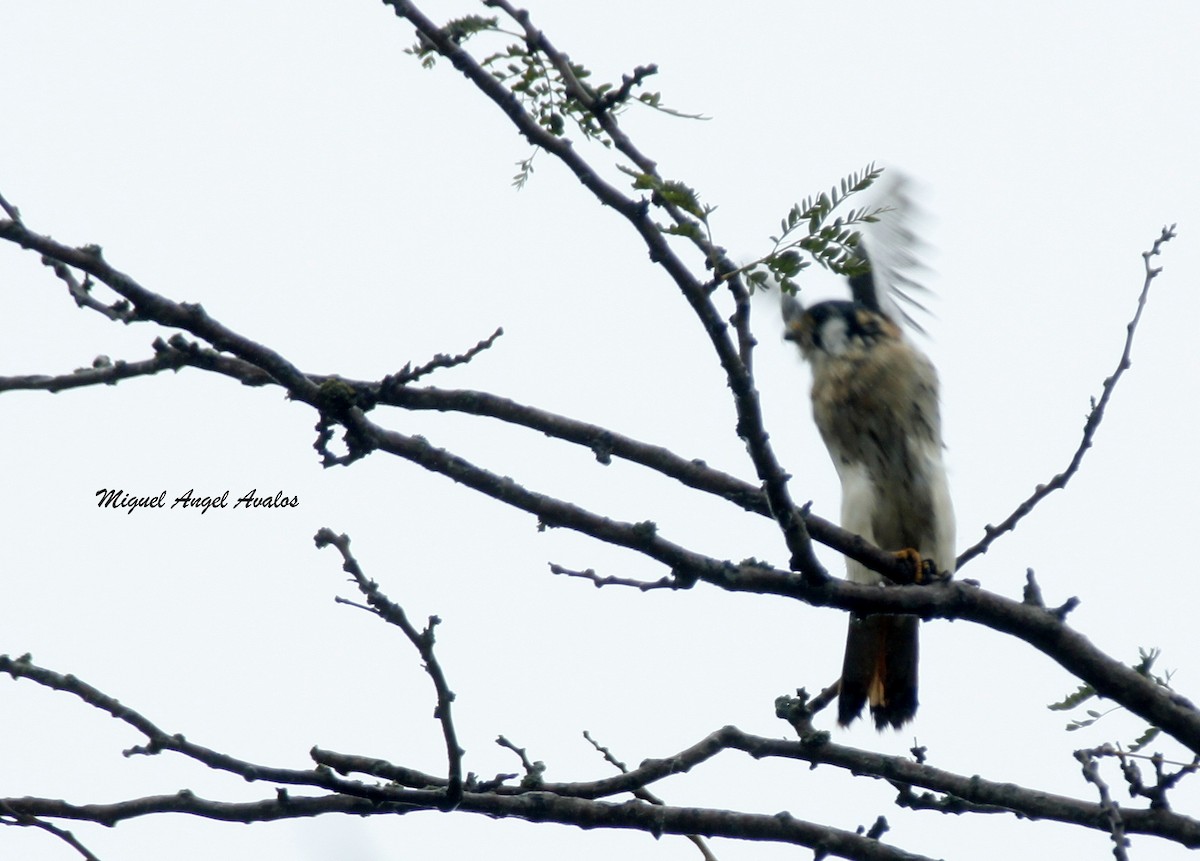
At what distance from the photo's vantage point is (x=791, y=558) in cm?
263

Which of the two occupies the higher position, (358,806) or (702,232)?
(702,232)

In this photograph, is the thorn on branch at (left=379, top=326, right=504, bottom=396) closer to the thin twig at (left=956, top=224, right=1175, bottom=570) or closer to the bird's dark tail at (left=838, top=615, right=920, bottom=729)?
the thin twig at (left=956, top=224, right=1175, bottom=570)

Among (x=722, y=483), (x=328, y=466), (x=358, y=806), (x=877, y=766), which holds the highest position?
(x=722, y=483)

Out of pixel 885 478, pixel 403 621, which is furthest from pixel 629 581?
pixel 885 478

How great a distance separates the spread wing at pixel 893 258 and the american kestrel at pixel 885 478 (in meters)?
0.03

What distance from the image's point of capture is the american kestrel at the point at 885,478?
4.85 metres

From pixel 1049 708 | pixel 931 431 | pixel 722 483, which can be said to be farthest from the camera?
pixel 931 431

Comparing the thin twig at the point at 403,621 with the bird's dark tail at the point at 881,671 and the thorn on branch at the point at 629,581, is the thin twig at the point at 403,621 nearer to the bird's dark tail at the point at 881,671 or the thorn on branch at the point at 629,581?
the thorn on branch at the point at 629,581

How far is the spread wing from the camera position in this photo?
452 cm

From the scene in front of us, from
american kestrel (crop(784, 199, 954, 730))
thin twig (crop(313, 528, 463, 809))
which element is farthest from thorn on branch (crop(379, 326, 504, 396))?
american kestrel (crop(784, 199, 954, 730))

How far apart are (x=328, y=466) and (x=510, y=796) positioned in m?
0.83

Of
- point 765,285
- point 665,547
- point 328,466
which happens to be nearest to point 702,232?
point 765,285

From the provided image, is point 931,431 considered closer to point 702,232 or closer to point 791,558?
point 791,558

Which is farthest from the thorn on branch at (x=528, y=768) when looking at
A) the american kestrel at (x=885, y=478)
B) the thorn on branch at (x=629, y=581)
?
the american kestrel at (x=885, y=478)
